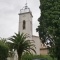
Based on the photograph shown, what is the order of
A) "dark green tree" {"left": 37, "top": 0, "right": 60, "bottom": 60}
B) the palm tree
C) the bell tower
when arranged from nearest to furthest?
1. "dark green tree" {"left": 37, "top": 0, "right": 60, "bottom": 60}
2. the palm tree
3. the bell tower

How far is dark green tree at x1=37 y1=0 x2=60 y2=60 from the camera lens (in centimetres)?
2298

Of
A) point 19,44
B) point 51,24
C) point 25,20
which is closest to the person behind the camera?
point 51,24

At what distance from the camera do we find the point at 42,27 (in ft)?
82.1

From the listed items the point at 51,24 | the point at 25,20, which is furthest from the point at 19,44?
the point at 25,20

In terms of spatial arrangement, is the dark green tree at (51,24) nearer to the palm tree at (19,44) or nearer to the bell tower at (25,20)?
the palm tree at (19,44)

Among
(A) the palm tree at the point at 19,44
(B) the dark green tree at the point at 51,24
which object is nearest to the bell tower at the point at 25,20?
(A) the palm tree at the point at 19,44

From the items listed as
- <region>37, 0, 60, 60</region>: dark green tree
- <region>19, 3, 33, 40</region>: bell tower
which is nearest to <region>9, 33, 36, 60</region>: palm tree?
<region>37, 0, 60, 60</region>: dark green tree

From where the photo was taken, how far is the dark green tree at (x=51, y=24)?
22984 millimetres

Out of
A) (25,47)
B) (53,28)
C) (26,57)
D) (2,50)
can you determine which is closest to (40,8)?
Result: (53,28)

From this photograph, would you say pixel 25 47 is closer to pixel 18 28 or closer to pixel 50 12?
pixel 50 12

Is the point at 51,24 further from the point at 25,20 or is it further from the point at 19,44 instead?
the point at 25,20

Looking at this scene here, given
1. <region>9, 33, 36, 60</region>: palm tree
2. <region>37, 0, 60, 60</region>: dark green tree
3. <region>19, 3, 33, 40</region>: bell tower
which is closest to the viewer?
<region>37, 0, 60, 60</region>: dark green tree

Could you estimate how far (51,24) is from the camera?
2361 centimetres

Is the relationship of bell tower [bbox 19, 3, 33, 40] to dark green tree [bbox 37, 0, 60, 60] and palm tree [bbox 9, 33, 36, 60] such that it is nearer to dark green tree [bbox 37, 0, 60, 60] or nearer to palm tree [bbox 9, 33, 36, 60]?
palm tree [bbox 9, 33, 36, 60]
